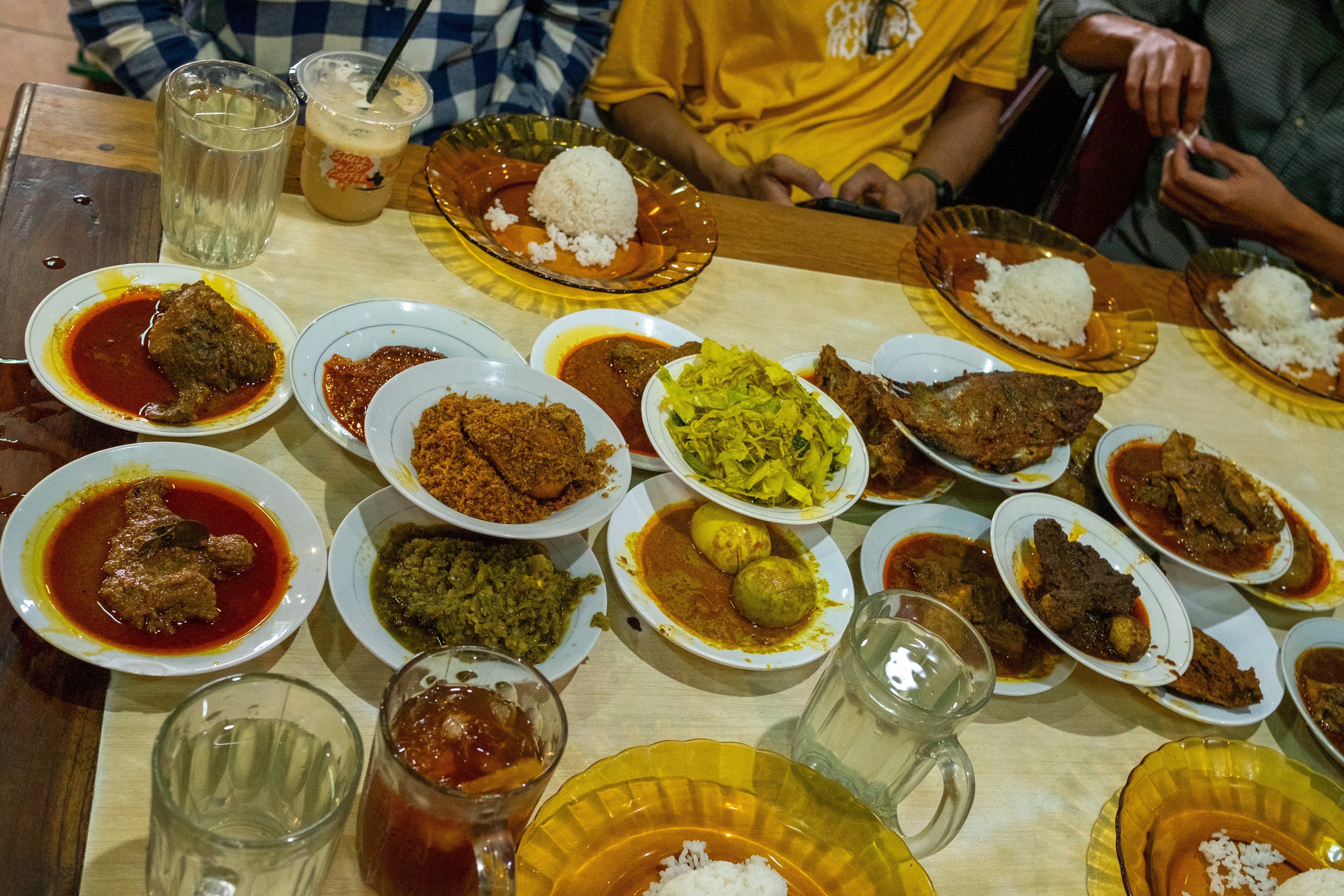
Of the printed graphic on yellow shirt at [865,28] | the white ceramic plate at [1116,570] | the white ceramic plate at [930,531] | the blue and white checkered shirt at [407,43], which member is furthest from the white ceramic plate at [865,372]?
the printed graphic on yellow shirt at [865,28]

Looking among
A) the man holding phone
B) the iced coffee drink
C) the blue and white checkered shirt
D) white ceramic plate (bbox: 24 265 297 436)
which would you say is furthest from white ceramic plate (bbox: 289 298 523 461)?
the man holding phone

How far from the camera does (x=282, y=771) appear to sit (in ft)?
3.27

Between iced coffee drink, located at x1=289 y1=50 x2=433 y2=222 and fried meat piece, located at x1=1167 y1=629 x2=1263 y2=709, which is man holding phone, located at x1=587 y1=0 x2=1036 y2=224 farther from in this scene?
fried meat piece, located at x1=1167 y1=629 x2=1263 y2=709

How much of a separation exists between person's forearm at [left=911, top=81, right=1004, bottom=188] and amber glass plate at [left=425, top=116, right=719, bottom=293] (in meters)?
1.22

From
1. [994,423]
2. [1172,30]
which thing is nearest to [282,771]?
[994,423]

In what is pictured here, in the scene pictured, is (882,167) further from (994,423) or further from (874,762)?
(874,762)

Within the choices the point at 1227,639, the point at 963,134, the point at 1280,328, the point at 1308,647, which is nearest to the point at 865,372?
the point at 1227,639

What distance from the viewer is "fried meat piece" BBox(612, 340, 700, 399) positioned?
1808mm

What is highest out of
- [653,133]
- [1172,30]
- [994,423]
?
[1172,30]

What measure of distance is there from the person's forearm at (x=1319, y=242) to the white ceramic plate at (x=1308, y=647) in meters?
1.73

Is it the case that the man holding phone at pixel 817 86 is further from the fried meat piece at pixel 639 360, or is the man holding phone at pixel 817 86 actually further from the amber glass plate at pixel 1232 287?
the fried meat piece at pixel 639 360

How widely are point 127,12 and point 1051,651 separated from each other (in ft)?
7.98

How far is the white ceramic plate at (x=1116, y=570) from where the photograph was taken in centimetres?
151

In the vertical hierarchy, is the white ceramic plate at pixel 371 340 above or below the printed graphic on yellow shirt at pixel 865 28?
below
